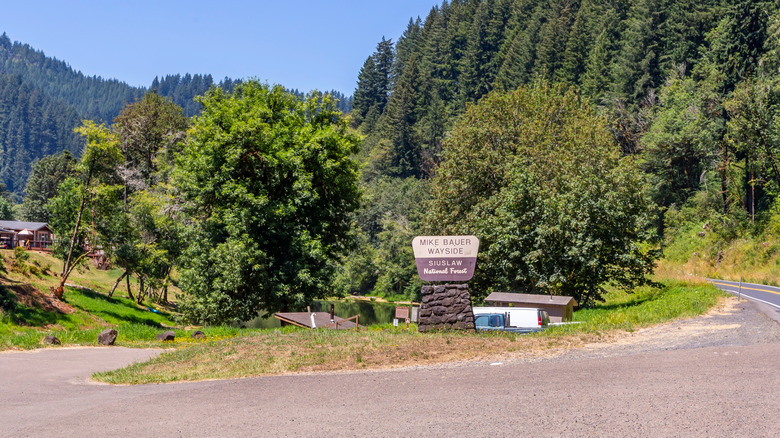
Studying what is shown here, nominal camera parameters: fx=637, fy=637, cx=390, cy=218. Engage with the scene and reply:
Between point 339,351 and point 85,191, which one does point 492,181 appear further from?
point 339,351

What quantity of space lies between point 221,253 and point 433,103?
359 ft

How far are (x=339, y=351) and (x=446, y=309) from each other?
3.82m

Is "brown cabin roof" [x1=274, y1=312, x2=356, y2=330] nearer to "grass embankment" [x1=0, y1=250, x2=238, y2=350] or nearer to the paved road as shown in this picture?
"grass embankment" [x1=0, y1=250, x2=238, y2=350]

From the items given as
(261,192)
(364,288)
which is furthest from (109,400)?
(364,288)

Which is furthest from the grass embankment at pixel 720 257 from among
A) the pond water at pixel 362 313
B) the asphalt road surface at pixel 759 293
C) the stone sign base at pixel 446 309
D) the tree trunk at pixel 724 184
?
the stone sign base at pixel 446 309

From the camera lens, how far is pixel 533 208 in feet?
116

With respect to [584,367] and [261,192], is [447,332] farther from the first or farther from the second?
[261,192]

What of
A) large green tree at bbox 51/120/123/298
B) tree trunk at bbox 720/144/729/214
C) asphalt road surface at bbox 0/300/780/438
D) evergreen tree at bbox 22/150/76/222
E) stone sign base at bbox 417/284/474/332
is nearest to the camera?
asphalt road surface at bbox 0/300/780/438

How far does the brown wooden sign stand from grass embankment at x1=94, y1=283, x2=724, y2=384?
1876mm

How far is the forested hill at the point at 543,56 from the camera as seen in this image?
73938 millimetres

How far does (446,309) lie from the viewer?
18.5 metres

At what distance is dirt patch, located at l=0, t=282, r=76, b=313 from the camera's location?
101 ft

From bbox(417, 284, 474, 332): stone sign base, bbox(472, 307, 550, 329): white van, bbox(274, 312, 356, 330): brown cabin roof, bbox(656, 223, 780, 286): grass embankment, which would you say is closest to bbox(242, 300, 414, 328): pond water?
bbox(274, 312, 356, 330): brown cabin roof

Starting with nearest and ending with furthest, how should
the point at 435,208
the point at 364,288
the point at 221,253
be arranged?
the point at 221,253
the point at 435,208
the point at 364,288
